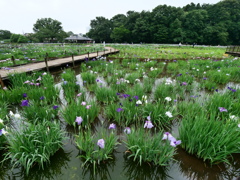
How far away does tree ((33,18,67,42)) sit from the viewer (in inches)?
2276

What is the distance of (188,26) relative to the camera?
4672 cm

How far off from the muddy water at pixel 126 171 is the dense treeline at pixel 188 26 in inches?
1955

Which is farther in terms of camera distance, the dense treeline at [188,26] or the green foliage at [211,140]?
the dense treeline at [188,26]

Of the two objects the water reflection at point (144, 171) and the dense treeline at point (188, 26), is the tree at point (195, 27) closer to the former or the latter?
the dense treeline at point (188, 26)

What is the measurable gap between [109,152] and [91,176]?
383 millimetres

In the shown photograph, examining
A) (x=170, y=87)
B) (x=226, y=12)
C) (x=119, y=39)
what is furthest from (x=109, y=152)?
(x=226, y=12)

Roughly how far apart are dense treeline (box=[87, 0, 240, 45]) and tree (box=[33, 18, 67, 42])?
25297mm

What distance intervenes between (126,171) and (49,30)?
70.6 m

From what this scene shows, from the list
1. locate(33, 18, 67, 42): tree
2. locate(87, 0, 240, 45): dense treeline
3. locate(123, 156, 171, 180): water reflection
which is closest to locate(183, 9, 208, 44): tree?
locate(87, 0, 240, 45): dense treeline

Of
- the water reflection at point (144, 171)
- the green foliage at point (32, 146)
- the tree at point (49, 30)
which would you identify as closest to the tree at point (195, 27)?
the tree at point (49, 30)

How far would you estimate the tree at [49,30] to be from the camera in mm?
57812

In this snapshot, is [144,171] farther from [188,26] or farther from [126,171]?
[188,26]

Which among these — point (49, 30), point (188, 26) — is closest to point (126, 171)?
point (188, 26)

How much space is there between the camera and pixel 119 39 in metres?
54.4
